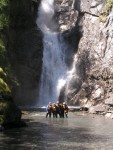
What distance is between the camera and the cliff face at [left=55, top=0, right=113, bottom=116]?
175 ft

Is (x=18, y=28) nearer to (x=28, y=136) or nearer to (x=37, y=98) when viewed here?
(x=37, y=98)

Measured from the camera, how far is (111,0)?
59.0 metres

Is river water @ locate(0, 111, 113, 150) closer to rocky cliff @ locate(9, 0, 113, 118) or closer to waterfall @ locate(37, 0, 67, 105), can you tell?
rocky cliff @ locate(9, 0, 113, 118)

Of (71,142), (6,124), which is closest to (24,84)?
(6,124)

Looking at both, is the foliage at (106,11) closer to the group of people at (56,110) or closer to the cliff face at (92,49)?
the cliff face at (92,49)

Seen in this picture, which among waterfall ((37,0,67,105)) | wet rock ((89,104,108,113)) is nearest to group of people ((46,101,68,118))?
wet rock ((89,104,108,113))

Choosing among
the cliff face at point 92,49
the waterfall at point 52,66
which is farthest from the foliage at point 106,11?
the waterfall at point 52,66

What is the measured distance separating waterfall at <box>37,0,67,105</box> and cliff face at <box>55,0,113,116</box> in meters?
2.26

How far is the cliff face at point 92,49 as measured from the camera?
175 ft

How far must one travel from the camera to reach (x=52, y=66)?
6025 cm

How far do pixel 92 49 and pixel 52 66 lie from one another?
6807 millimetres

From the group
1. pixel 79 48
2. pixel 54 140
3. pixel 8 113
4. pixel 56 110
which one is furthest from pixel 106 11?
pixel 54 140

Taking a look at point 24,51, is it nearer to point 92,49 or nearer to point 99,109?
point 92,49

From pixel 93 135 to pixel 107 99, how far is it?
24.2m
